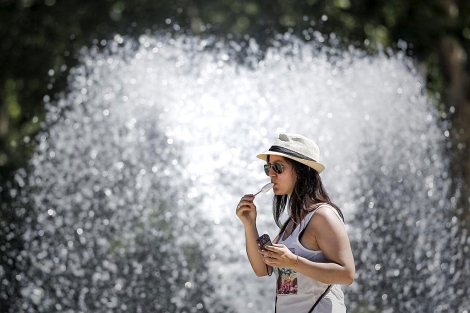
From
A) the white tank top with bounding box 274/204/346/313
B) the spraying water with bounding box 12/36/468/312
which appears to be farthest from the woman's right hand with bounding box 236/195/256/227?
the spraying water with bounding box 12/36/468/312

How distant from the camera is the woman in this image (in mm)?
2516

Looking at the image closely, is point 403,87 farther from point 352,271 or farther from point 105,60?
point 352,271

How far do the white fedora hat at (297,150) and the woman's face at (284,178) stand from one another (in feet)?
0.09

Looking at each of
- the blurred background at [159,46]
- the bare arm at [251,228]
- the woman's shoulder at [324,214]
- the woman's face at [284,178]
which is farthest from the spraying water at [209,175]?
the woman's shoulder at [324,214]

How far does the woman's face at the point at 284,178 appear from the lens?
8.96ft

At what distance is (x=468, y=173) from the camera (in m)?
8.45

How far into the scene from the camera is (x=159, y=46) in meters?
7.47

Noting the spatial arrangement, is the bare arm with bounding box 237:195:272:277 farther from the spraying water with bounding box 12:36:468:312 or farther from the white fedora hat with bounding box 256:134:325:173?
the spraying water with bounding box 12:36:468:312

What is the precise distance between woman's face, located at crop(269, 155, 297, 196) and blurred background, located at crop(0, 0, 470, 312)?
3.68 metres

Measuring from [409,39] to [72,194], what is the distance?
16.4ft

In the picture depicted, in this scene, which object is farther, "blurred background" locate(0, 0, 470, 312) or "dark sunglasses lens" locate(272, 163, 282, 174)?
"blurred background" locate(0, 0, 470, 312)

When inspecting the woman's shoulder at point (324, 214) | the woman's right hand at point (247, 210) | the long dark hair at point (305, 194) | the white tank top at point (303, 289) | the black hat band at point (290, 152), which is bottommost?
the white tank top at point (303, 289)

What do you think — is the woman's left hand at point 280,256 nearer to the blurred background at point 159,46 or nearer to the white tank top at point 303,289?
the white tank top at point 303,289

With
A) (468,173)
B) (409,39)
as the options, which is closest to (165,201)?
(468,173)
